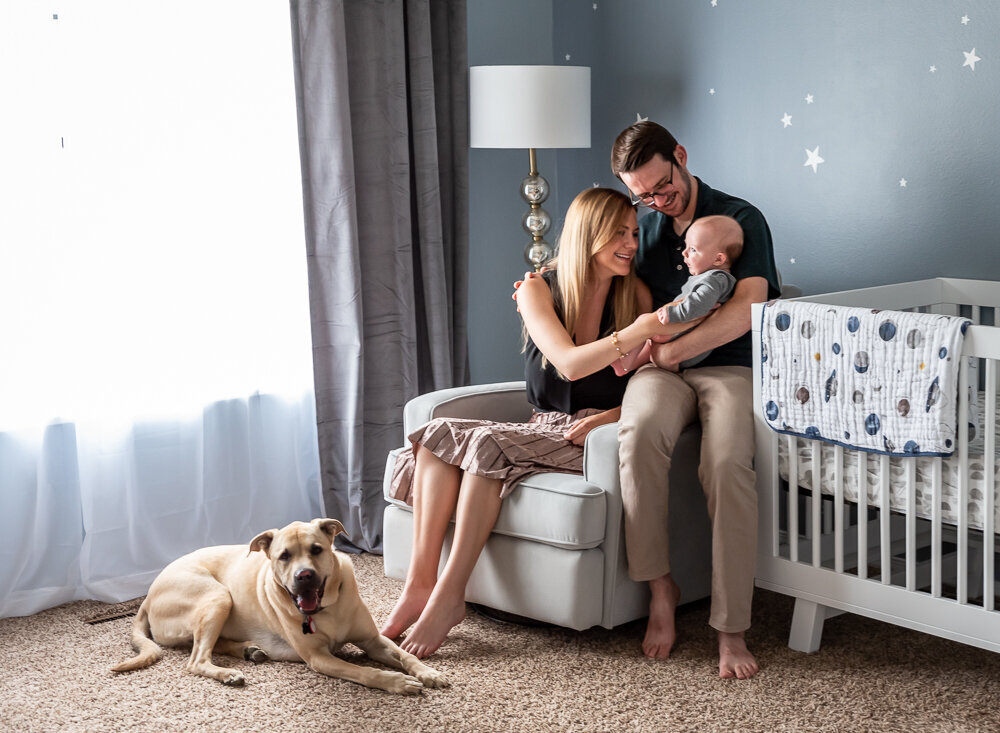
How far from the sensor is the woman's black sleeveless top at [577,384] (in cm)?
256

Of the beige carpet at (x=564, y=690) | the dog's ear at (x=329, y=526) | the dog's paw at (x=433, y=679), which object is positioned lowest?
the beige carpet at (x=564, y=690)

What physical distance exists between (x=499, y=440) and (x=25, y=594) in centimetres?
136

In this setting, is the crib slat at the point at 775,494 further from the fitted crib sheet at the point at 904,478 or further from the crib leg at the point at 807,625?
the crib leg at the point at 807,625

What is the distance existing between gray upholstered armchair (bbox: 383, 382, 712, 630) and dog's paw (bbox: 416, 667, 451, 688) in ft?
0.92

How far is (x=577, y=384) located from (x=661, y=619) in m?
0.58

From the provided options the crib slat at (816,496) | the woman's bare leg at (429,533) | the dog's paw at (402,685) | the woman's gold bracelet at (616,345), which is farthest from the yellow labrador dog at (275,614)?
the crib slat at (816,496)

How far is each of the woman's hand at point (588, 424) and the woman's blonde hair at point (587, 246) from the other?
0.65ft

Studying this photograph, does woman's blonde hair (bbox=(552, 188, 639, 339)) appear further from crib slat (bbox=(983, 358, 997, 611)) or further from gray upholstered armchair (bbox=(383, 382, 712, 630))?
crib slat (bbox=(983, 358, 997, 611))

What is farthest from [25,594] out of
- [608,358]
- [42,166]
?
[608,358]

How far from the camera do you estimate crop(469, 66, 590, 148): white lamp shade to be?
317cm

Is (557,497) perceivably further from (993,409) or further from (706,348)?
(993,409)

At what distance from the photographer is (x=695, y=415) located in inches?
96.0

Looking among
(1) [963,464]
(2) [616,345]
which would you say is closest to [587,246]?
(2) [616,345]

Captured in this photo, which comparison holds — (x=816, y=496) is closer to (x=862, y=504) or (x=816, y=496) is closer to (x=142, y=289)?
(x=862, y=504)
